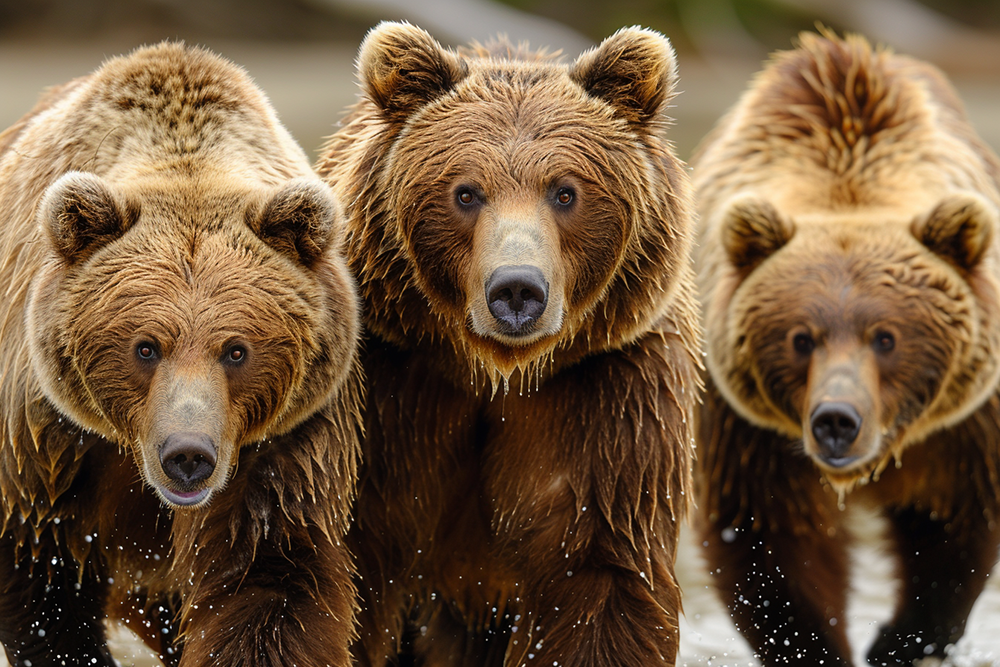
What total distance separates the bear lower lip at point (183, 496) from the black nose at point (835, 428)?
291cm

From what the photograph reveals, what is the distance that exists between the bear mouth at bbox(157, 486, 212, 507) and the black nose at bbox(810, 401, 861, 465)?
2.90 metres

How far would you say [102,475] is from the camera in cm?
514

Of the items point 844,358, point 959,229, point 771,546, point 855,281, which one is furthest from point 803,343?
point 771,546

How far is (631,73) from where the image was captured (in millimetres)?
5227

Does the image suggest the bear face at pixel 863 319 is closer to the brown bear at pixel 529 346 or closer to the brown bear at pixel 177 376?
the brown bear at pixel 529 346

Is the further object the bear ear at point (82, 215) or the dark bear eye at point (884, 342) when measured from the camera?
the dark bear eye at point (884, 342)

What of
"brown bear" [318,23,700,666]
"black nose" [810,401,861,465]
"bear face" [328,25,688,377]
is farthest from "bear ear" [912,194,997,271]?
"bear face" [328,25,688,377]

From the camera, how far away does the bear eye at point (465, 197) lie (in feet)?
16.6

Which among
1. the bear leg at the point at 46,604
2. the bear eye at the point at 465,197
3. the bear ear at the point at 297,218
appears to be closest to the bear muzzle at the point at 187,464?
the bear ear at the point at 297,218

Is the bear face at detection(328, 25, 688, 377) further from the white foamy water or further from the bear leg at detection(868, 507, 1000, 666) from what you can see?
the bear leg at detection(868, 507, 1000, 666)

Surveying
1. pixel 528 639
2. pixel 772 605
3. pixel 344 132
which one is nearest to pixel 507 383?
pixel 528 639

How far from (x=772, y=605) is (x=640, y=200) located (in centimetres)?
265

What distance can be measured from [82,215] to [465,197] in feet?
4.21

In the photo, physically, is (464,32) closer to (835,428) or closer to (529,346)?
(835,428)
